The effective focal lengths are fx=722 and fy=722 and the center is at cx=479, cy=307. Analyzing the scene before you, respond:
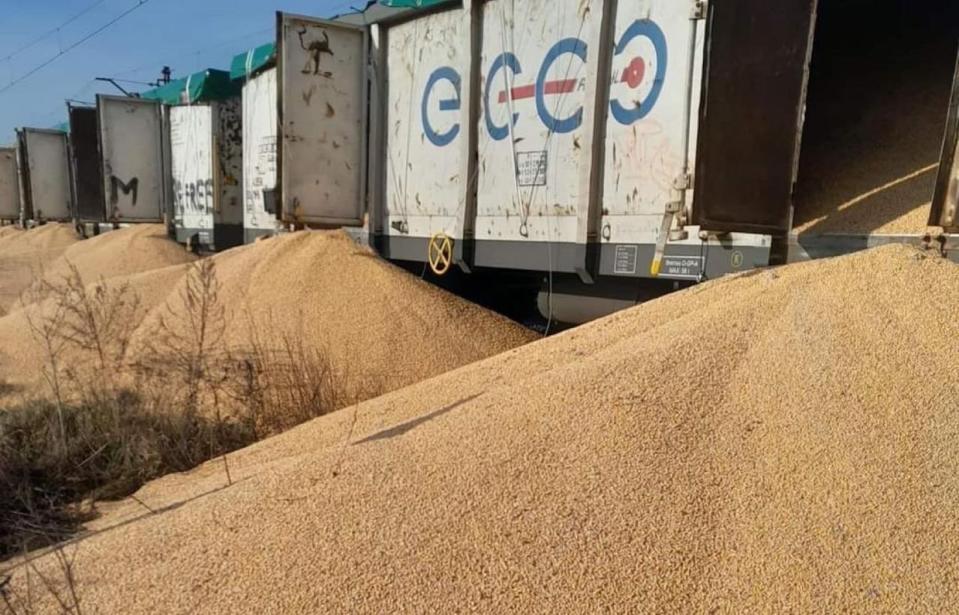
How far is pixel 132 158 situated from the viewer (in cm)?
1223

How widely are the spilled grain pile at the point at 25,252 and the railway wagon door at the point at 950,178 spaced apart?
1053cm

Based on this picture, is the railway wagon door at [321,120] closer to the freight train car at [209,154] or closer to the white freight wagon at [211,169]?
the freight train car at [209,154]

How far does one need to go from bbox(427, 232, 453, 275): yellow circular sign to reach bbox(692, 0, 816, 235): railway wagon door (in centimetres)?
237

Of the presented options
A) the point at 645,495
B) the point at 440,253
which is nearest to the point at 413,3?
the point at 440,253

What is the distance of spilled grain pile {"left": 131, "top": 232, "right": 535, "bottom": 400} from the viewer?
5.24m

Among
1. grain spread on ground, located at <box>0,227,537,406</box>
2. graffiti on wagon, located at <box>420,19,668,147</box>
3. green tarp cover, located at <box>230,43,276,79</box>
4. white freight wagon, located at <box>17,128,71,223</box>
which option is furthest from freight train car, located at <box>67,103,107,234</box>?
graffiti on wagon, located at <box>420,19,668,147</box>

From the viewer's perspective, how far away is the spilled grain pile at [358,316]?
524 cm

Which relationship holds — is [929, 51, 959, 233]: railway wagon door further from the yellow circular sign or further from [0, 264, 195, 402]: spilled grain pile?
[0, 264, 195, 402]: spilled grain pile

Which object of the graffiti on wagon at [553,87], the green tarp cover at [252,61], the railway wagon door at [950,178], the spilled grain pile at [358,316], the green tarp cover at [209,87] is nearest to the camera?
the railway wagon door at [950,178]

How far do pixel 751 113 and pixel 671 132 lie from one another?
0.48 meters

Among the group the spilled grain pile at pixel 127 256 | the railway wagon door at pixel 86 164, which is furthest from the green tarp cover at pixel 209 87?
the railway wagon door at pixel 86 164

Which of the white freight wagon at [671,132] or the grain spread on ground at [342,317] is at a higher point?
the white freight wagon at [671,132]

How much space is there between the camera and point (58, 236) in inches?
675

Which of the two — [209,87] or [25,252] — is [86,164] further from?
[209,87]
